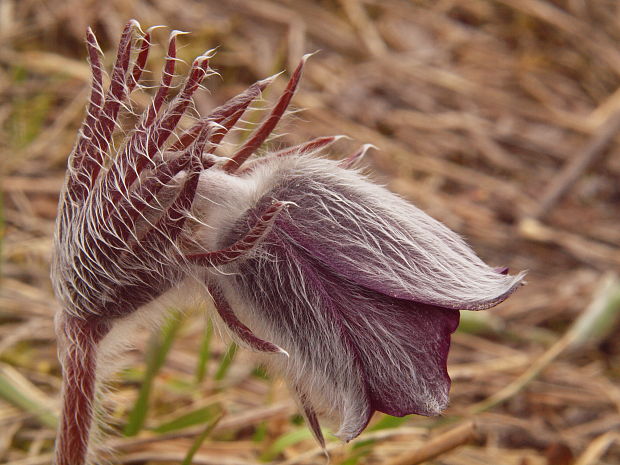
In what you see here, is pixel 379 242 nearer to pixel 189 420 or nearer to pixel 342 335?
pixel 342 335

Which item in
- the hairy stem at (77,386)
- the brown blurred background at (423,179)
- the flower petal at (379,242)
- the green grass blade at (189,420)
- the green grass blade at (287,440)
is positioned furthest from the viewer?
the brown blurred background at (423,179)

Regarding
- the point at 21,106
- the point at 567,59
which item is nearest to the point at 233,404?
the point at 21,106

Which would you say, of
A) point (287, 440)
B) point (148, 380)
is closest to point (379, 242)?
point (287, 440)

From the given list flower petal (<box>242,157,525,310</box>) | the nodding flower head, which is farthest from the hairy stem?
flower petal (<box>242,157,525,310</box>)

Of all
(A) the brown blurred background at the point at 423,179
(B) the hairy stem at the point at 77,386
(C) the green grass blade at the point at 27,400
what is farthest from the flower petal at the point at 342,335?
(C) the green grass blade at the point at 27,400

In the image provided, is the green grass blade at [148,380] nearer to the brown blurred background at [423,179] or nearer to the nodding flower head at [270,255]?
the brown blurred background at [423,179]

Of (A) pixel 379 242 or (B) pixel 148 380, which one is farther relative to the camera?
(B) pixel 148 380
